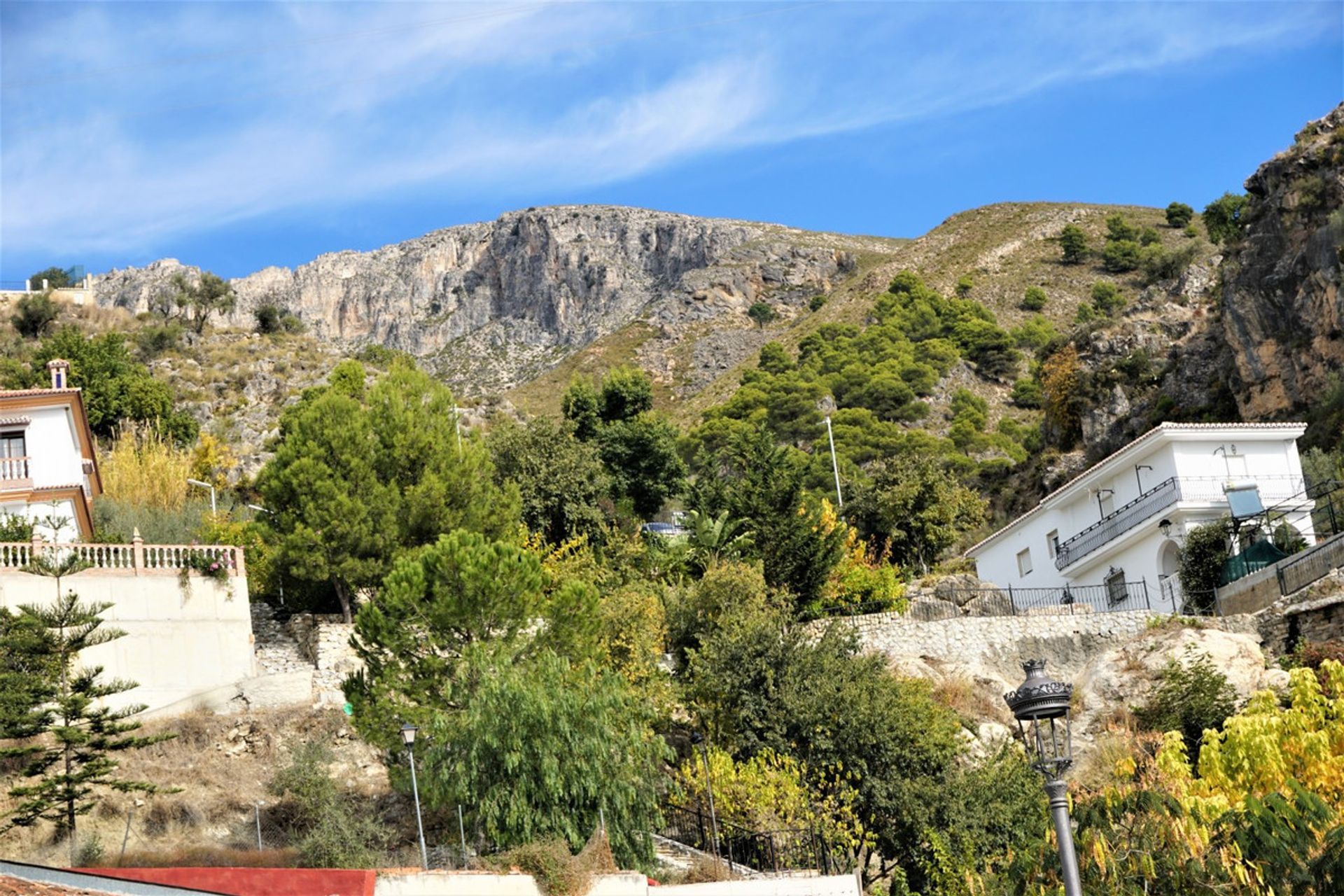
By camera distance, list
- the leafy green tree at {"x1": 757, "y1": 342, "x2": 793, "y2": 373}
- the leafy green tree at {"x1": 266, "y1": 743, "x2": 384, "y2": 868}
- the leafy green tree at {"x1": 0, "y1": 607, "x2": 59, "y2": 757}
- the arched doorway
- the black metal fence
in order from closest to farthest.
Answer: the leafy green tree at {"x1": 266, "y1": 743, "x2": 384, "y2": 868} < the leafy green tree at {"x1": 0, "y1": 607, "x2": 59, "y2": 757} < the black metal fence < the arched doorway < the leafy green tree at {"x1": 757, "y1": 342, "x2": 793, "y2": 373}

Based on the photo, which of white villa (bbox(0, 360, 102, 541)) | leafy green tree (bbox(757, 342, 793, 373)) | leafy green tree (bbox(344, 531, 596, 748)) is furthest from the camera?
leafy green tree (bbox(757, 342, 793, 373))

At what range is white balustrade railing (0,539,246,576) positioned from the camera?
3291cm

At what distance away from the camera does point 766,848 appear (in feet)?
89.2

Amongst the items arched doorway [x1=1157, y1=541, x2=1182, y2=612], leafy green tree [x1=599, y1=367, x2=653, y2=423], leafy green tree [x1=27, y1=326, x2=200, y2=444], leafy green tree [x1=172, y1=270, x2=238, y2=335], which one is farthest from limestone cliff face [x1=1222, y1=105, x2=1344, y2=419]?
leafy green tree [x1=172, y1=270, x2=238, y2=335]

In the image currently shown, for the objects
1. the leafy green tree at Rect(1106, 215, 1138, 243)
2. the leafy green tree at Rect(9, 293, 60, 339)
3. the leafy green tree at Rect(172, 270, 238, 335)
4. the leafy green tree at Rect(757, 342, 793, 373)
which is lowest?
the leafy green tree at Rect(757, 342, 793, 373)

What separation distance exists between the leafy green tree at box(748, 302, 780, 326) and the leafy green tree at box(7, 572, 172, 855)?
9716 cm

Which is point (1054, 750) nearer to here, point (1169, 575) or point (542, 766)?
point (542, 766)

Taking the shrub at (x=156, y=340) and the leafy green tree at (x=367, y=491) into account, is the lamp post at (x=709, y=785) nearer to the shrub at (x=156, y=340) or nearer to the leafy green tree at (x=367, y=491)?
the leafy green tree at (x=367, y=491)

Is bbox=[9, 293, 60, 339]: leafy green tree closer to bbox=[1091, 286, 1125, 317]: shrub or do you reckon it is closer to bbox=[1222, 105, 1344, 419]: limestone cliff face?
bbox=[1222, 105, 1344, 419]: limestone cliff face

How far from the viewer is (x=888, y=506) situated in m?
52.2

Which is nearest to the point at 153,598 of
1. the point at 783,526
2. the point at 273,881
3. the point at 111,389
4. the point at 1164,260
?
the point at 273,881

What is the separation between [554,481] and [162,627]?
50.8ft

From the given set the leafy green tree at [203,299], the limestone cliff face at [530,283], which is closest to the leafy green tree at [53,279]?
the leafy green tree at [203,299]

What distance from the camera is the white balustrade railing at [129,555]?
108 feet
